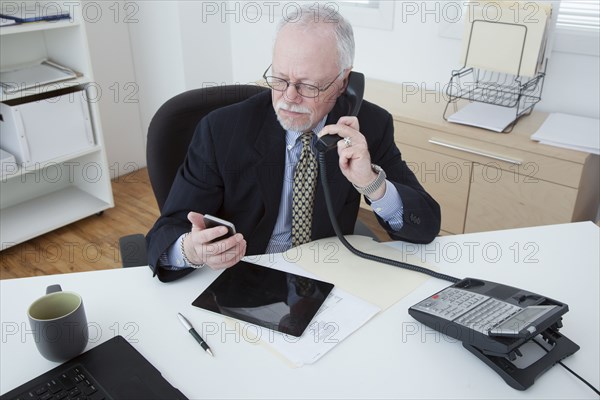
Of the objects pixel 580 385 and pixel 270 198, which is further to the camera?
pixel 270 198

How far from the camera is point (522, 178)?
218cm

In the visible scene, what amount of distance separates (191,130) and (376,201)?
21.7 inches

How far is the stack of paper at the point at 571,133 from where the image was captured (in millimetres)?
2045

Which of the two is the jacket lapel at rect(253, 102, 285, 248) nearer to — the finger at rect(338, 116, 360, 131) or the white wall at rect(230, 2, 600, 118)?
the finger at rect(338, 116, 360, 131)

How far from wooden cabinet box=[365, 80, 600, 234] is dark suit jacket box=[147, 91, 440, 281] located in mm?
795

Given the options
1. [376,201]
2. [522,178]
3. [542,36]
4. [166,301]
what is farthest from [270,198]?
[542,36]

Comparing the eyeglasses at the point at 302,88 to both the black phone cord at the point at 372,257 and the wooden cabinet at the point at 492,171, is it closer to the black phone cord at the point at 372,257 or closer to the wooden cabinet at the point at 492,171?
the black phone cord at the point at 372,257

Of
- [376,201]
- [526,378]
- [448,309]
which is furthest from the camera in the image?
[376,201]

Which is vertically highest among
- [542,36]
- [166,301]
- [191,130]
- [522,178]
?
[542,36]

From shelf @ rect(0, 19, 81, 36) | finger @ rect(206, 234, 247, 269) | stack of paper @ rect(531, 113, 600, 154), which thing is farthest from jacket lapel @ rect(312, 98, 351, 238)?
shelf @ rect(0, 19, 81, 36)

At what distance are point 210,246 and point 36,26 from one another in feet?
5.82

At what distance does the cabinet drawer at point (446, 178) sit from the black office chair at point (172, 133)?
0.86 meters

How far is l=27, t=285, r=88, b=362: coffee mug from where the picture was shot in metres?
0.94

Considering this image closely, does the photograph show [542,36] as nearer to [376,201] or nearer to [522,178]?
[522,178]
